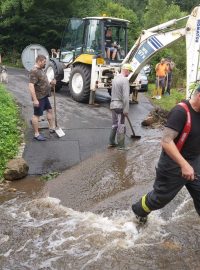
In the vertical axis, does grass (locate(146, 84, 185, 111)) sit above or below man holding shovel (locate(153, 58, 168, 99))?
below

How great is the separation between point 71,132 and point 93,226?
4.81 metres

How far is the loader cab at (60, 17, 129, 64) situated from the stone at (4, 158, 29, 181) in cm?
679

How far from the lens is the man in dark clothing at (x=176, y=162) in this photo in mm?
4387

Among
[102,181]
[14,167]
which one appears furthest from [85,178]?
[14,167]

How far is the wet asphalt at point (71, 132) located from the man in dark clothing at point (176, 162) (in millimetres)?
3366

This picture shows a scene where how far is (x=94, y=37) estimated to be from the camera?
46.2 feet

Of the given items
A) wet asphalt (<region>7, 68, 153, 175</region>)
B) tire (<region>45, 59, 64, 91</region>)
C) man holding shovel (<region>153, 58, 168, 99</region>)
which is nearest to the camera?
wet asphalt (<region>7, 68, 153, 175</region>)

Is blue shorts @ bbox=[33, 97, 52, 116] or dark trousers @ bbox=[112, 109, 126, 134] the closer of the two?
dark trousers @ bbox=[112, 109, 126, 134]

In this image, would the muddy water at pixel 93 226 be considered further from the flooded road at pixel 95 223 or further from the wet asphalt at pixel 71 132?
the wet asphalt at pixel 71 132

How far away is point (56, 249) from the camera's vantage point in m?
5.10

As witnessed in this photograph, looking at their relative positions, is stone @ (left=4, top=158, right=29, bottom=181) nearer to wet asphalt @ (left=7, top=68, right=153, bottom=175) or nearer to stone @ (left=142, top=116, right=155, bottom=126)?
wet asphalt @ (left=7, top=68, right=153, bottom=175)

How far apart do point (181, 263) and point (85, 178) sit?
3.13 metres

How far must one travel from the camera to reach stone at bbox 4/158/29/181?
24.7 feet

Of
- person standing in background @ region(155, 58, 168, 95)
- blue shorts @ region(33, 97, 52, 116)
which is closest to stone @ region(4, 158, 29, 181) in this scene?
blue shorts @ region(33, 97, 52, 116)
